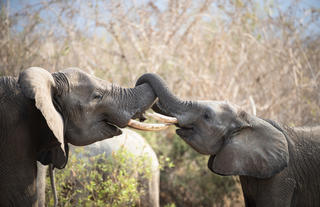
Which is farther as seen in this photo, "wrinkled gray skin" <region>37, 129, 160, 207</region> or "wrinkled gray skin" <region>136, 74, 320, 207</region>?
"wrinkled gray skin" <region>37, 129, 160, 207</region>

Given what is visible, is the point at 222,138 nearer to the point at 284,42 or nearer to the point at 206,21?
the point at 284,42

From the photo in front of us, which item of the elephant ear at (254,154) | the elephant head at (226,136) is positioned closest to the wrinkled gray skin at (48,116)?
the elephant head at (226,136)

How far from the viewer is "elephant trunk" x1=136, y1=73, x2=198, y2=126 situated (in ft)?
12.7

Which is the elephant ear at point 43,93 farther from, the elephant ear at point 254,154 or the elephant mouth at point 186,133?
the elephant ear at point 254,154

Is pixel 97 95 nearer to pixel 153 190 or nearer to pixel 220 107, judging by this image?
pixel 220 107

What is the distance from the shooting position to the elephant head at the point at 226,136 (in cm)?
385

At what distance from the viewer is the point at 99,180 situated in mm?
4953

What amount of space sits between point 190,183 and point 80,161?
290cm

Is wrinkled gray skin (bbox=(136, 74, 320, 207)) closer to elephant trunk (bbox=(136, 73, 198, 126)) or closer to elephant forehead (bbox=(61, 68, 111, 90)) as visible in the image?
elephant trunk (bbox=(136, 73, 198, 126))

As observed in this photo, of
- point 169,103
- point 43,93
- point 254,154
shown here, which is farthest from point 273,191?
point 43,93

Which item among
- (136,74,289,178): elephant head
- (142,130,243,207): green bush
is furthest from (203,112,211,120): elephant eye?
(142,130,243,207): green bush

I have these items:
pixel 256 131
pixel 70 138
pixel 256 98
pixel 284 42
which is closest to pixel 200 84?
pixel 256 98

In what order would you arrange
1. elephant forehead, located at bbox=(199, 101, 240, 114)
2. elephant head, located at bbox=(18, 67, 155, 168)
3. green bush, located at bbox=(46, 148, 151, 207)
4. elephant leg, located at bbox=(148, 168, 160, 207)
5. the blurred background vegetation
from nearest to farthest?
elephant head, located at bbox=(18, 67, 155, 168) → elephant forehead, located at bbox=(199, 101, 240, 114) → green bush, located at bbox=(46, 148, 151, 207) → elephant leg, located at bbox=(148, 168, 160, 207) → the blurred background vegetation

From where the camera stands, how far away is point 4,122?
3336 millimetres
